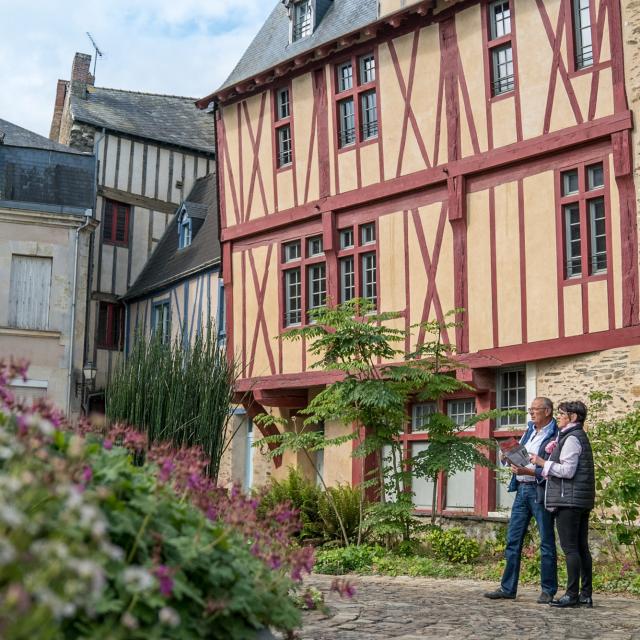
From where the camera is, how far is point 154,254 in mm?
22328

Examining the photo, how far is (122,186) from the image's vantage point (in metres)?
21.7

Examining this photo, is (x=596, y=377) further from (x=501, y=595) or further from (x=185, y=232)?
(x=185, y=232)

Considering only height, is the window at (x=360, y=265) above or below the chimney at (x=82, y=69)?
below

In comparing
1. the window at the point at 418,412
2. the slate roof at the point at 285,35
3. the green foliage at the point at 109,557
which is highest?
the slate roof at the point at 285,35

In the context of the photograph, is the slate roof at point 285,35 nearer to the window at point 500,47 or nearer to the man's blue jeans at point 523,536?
the window at point 500,47

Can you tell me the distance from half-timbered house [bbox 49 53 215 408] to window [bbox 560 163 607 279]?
39.2 ft

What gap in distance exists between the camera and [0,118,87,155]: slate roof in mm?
20391

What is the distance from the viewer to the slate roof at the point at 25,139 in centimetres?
2039

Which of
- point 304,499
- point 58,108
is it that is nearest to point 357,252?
point 304,499

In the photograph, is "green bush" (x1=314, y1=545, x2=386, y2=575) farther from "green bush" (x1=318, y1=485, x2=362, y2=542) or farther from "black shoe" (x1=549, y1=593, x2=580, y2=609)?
"black shoe" (x1=549, y1=593, x2=580, y2=609)

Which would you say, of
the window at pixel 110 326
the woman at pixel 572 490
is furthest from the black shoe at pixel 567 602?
the window at pixel 110 326

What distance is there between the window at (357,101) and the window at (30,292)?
23.1ft

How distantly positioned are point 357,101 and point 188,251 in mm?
7240

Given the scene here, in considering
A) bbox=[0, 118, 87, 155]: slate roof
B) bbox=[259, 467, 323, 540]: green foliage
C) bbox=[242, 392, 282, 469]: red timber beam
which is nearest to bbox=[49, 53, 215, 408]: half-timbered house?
bbox=[0, 118, 87, 155]: slate roof
